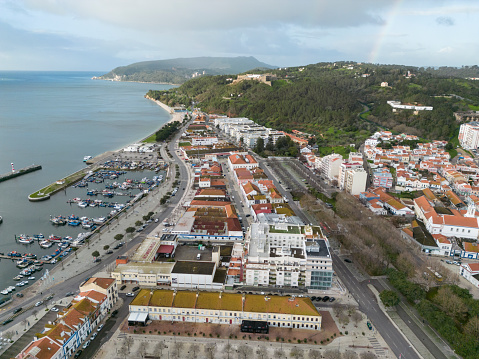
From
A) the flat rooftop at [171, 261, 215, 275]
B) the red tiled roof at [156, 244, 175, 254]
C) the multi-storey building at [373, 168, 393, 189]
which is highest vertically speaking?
the multi-storey building at [373, 168, 393, 189]

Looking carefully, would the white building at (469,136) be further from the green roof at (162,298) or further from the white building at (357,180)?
the green roof at (162,298)

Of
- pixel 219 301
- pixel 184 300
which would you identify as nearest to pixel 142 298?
pixel 184 300

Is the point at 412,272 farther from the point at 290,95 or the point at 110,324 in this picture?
the point at 290,95

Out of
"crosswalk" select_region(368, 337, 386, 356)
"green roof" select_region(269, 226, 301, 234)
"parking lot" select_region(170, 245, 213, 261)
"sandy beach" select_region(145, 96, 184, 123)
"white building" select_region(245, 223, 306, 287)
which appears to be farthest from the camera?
"sandy beach" select_region(145, 96, 184, 123)

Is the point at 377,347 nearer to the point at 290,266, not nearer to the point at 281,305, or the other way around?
the point at 281,305

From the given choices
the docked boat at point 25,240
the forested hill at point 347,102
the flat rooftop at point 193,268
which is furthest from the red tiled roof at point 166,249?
the forested hill at point 347,102

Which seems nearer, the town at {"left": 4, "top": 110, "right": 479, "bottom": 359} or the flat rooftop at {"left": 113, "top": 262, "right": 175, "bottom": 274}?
the town at {"left": 4, "top": 110, "right": 479, "bottom": 359}

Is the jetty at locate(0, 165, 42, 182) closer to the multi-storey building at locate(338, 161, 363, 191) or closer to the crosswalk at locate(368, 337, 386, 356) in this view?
the multi-storey building at locate(338, 161, 363, 191)

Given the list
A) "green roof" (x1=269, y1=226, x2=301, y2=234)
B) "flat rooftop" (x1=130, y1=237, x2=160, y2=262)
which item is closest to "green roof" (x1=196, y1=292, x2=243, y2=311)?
"flat rooftop" (x1=130, y1=237, x2=160, y2=262)

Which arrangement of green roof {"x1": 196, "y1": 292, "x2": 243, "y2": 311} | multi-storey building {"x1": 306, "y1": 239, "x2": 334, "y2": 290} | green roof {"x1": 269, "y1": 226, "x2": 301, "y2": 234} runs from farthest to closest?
green roof {"x1": 269, "y1": 226, "x2": 301, "y2": 234} → multi-storey building {"x1": 306, "y1": 239, "x2": 334, "y2": 290} → green roof {"x1": 196, "y1": 292, "x2": 243, "y2": 311}
